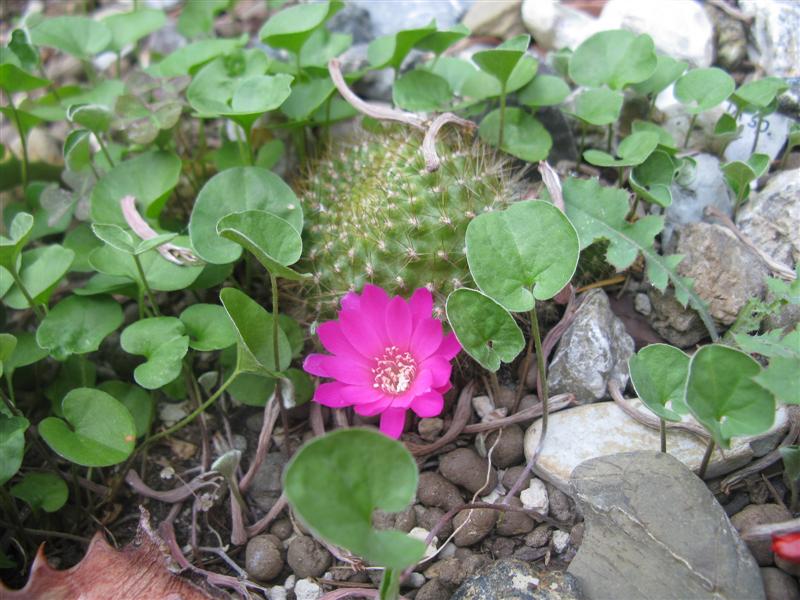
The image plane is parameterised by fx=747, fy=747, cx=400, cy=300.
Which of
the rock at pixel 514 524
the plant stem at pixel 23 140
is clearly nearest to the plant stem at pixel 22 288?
the plant stem at pixel 23 140

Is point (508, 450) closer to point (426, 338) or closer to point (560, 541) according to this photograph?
point (560, 541)

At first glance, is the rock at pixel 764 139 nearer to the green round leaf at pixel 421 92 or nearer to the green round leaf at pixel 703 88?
the green round leaf at pixel 703 88

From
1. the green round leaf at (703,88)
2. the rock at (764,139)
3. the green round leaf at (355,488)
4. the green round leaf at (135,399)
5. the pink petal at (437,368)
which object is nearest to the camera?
the green round leaf at (355,488)

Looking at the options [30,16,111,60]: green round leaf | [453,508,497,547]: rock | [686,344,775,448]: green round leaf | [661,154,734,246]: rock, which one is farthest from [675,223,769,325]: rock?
[30,16,111,60]: green round leaf

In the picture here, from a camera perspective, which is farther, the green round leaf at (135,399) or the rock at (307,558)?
the green round leaf at (135,399)

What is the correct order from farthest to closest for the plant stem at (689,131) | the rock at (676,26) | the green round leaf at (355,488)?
the rock at (676,26)
the plant stem at (689,131)
the green round leaf at (355,488)

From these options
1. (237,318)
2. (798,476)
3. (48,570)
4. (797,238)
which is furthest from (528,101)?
(48,570)
